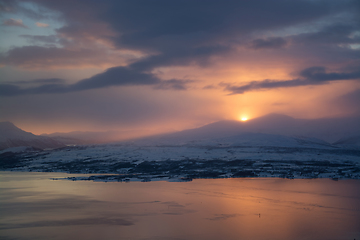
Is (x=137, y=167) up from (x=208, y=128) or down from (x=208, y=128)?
down

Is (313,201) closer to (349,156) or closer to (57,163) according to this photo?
(349,156)

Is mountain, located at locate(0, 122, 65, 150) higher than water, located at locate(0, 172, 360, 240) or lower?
higher

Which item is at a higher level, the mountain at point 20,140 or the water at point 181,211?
the mountain at point 20,140

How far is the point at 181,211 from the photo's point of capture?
101ft

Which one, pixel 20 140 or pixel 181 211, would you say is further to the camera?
pixel 20 140

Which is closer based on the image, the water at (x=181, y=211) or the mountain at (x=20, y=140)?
the water at (x=181, y=211)

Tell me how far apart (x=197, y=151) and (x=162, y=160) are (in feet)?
57.2

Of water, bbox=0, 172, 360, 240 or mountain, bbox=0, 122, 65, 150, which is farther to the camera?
mountain, bbox=0, 122, 65, 150

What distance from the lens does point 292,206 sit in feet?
108

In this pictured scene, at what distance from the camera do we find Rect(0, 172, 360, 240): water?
23891 millimetres

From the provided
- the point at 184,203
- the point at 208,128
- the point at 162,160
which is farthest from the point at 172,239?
the point at 208,128

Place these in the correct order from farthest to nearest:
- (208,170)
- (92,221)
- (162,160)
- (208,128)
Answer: (208,128) < (162,160) < (208,170) < (92,221)

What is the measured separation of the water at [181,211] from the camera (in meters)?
23.9

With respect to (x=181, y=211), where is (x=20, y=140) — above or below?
above
